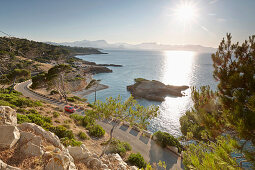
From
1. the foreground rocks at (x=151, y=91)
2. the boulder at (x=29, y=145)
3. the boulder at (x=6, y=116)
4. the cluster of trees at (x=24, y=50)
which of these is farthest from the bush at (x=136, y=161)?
the foreground rocks at (x=151, y=91)

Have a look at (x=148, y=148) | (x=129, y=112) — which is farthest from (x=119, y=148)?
(x=129, y=112)

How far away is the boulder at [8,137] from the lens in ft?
19.2

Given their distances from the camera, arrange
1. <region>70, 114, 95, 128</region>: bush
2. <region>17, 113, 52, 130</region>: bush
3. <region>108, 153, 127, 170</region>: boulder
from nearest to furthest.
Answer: <region>108, 153, 127, 170</region>: boulder, <region>17, 113, 52, 130</region>: bush, <region>70, 114, 95, 128</region>: bush

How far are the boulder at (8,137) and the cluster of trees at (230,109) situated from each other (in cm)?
779

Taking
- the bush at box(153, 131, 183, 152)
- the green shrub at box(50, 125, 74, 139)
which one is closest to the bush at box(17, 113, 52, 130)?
the green shrub at box(50, 125, 74, 139)

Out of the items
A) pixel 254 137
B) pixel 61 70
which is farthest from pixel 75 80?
pixel 254 137

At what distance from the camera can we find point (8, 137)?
238 inches

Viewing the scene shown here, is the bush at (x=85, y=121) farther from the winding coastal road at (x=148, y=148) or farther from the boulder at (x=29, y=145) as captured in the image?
the boulder at (x=29, y=145)

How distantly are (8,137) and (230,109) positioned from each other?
9.95 m

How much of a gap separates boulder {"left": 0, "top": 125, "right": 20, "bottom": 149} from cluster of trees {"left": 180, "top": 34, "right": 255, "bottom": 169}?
7787 mm

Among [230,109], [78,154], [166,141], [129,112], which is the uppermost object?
[230,109]

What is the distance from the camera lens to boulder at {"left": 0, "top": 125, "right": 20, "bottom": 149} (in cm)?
587

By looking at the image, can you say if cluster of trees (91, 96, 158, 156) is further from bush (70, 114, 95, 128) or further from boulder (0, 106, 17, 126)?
bush (70, 114, 95, 128)

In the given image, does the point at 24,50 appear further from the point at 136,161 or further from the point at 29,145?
the point at 136,161
